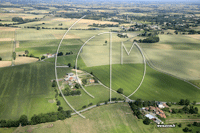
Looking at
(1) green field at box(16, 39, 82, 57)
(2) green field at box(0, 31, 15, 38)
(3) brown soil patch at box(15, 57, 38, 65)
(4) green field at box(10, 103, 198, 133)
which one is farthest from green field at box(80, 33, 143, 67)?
(2) green field at box(0, 31, 15, 38)

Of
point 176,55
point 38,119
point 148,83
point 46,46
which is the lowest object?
point 38,119

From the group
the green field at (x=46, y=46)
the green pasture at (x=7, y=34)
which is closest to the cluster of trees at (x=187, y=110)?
the green field at (x=46, y=46)

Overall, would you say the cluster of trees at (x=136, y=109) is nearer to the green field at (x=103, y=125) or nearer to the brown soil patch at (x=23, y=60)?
the green field at (x=103, y=125)

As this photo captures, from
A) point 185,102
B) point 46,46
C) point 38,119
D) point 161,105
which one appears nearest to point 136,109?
point 161,105

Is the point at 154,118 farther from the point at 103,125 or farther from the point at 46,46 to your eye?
the point at 46,46

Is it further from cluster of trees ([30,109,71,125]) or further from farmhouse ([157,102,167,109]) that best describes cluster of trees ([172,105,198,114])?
cluster of trees ([30,109,71,125])

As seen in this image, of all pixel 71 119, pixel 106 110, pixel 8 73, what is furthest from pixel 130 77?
pixel 8 73
